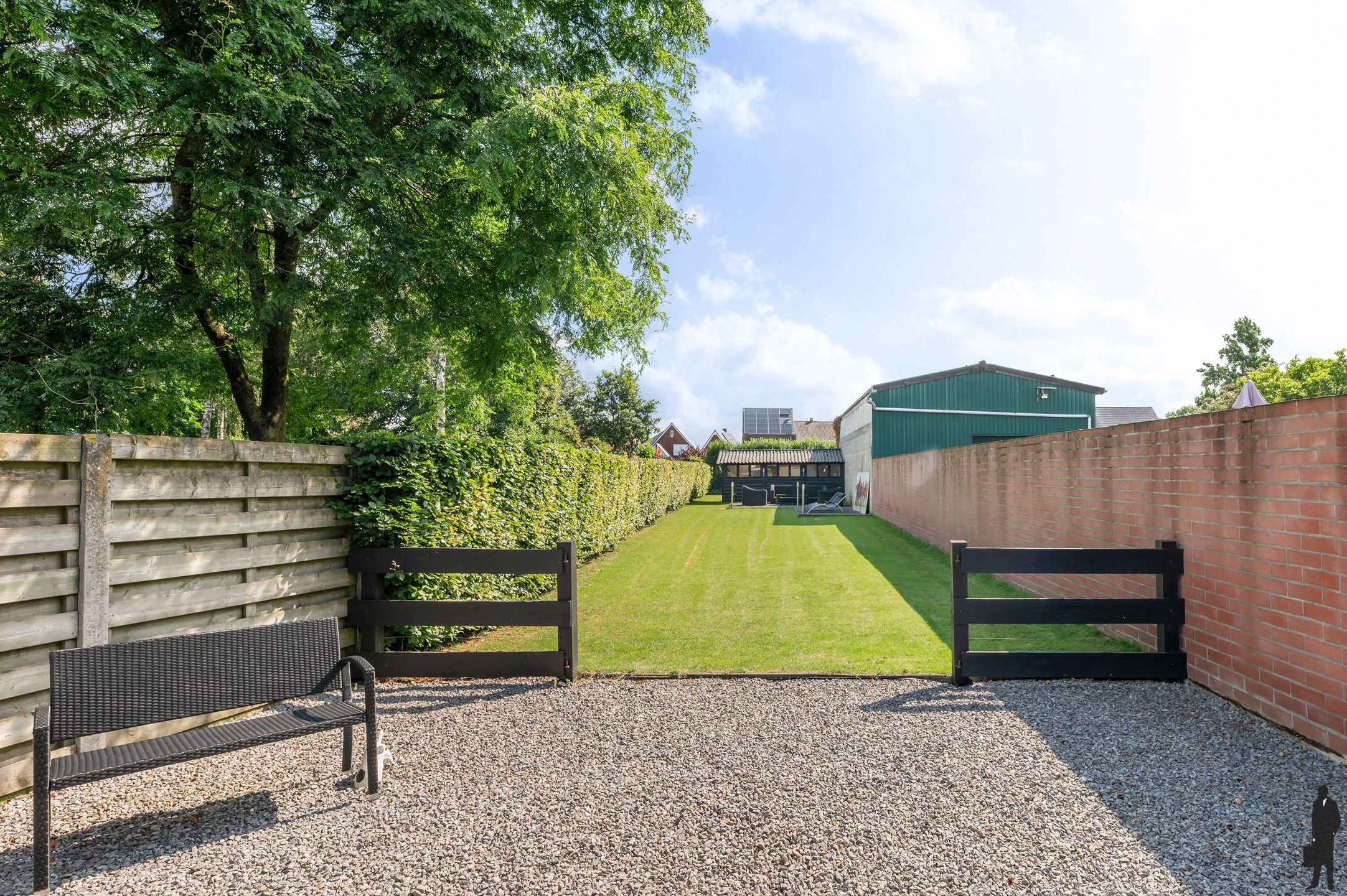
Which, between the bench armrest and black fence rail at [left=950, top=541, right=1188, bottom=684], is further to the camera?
black fence rail at [left=950, top=541, right=1188, bottom=684]

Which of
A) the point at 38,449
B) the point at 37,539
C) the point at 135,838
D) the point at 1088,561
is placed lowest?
the point at 135,838

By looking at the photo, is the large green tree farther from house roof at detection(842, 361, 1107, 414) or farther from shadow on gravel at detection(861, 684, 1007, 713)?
house roof at detection(842, 361, 1107, 414)

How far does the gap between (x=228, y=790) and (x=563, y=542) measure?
2.46m

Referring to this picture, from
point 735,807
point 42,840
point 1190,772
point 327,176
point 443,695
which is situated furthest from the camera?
point 327,176

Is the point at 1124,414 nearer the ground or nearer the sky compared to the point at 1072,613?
nearer the sky

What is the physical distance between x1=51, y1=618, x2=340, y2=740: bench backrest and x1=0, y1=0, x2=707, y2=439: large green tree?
4118 millimetres

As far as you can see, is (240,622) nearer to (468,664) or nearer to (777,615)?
(468,664)

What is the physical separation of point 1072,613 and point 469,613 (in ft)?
15.0

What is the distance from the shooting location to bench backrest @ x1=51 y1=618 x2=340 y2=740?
304cm

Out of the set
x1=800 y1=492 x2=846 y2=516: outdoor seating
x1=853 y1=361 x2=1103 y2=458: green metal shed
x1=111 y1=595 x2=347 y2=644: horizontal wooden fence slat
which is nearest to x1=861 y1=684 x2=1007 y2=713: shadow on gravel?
x1=111 y1=595 x2=347 y2=644: horizontal wooden fence slat

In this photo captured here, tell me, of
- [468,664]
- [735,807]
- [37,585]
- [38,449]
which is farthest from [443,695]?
[38,449]

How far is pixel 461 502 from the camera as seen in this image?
21.8ft

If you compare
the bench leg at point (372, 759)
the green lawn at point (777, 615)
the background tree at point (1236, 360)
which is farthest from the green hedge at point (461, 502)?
the background tree at point (1236, 360)

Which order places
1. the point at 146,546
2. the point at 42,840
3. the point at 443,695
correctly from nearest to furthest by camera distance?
the point at 42,840
the point at 146,546
the point at 443,695
